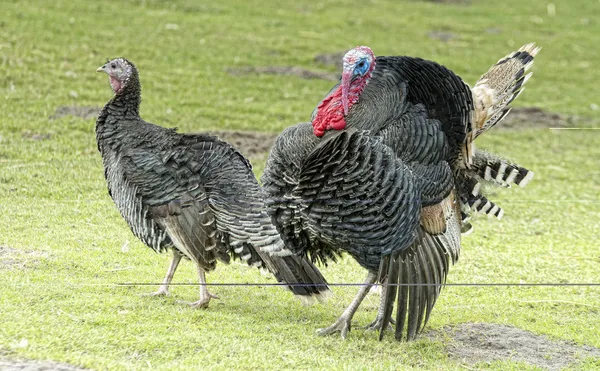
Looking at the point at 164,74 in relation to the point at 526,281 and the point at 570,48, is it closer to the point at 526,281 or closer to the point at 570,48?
the point at 526,281

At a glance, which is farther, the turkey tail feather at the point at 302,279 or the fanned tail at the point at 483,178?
the fanned tail at the point at 483,178

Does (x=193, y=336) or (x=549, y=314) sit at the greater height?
(x=193, y=336)

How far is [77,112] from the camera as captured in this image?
33.7 ft

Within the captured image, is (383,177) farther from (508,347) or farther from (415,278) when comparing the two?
(508,347)

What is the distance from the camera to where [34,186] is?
7980 mm

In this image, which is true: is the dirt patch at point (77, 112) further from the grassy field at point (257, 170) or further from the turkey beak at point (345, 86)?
the turkey beak at point (345, 86)

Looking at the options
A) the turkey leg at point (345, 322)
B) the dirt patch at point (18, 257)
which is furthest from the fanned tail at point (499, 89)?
the dirt patch at point (18, 257)

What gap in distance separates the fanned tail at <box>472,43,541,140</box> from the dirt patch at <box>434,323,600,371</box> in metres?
1.40

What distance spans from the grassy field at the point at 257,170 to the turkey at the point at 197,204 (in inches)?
14.4

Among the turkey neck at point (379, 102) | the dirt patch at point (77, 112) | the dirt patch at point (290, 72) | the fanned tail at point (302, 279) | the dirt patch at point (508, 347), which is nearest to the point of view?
the turkey neck at point (379, 102)

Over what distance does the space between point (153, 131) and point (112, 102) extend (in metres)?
0.46

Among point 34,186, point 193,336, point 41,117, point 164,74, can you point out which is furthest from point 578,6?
point 193,336

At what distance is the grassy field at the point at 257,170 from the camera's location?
16.7ft

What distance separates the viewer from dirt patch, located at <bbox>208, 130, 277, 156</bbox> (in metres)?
10.3
